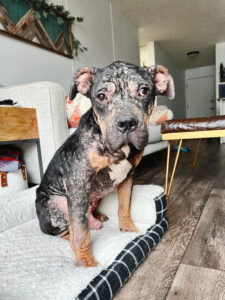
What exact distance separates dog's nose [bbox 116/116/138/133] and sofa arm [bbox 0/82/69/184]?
40.9 inches

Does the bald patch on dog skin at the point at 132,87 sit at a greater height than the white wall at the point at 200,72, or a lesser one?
lesser

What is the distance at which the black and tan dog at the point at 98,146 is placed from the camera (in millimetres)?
857

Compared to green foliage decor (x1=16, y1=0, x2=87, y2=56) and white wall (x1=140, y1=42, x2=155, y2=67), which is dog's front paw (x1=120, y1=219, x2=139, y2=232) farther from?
white wall (x1=140, y1=42, x2=155, y2=67)

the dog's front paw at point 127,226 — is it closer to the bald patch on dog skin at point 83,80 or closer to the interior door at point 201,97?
the bald patch on dog skin at point 83,80

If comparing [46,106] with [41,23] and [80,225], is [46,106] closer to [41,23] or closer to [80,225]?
[80,225]

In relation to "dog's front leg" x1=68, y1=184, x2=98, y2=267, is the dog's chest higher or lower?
higher

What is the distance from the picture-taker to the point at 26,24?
2.47 m

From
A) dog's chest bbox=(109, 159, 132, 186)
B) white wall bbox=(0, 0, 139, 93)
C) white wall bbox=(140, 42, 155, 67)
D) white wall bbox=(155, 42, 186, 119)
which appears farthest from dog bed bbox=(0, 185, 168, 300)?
white wall bbox=(140, 42, 155, 67)

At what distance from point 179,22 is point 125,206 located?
5763 mm

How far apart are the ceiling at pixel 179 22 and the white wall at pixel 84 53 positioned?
A: 0.34 metres

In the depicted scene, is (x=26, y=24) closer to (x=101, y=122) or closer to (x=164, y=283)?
(x=101, y=122)

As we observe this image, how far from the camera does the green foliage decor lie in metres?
2.56

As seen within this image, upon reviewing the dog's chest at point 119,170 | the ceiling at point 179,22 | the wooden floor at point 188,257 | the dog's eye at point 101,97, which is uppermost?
the ceiling at point 179,22

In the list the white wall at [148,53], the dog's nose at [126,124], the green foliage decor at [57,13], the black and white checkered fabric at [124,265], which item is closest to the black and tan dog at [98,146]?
the dog's nose at [126,124]
